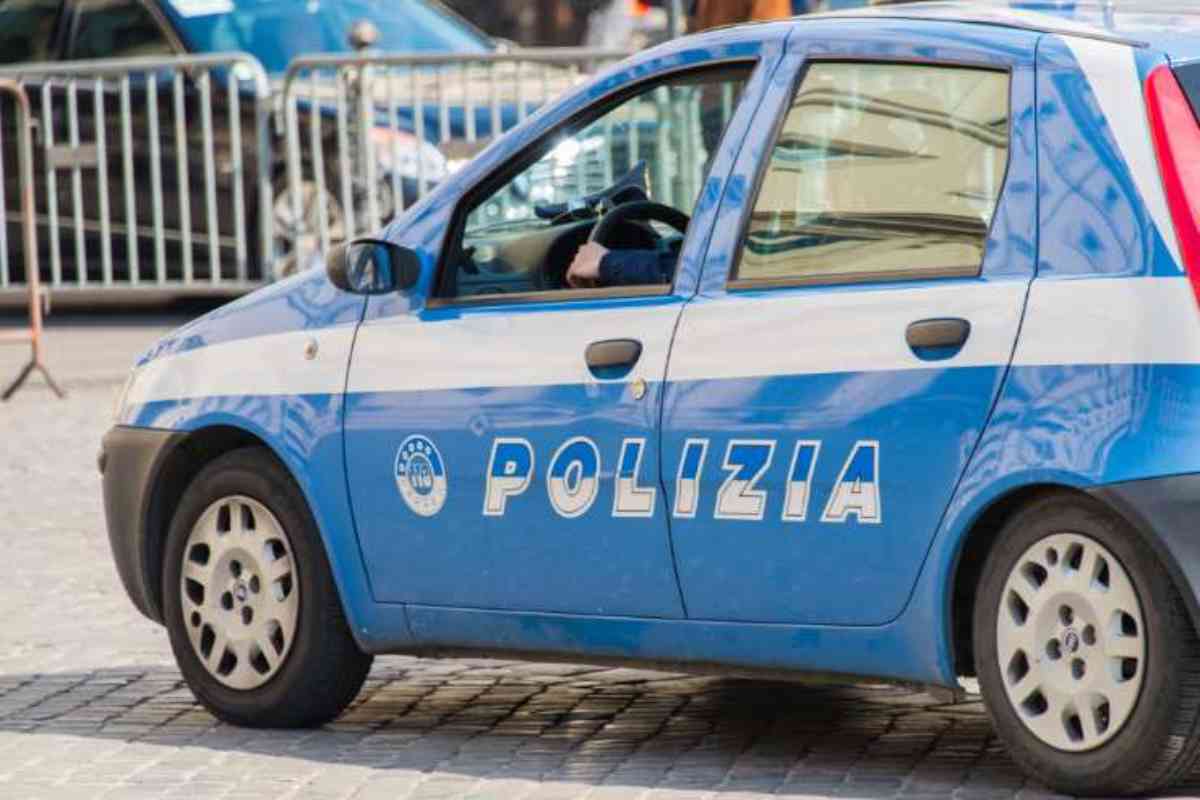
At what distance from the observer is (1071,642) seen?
20.1ft

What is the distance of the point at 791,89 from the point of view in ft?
22.0

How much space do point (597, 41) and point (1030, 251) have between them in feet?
61.4

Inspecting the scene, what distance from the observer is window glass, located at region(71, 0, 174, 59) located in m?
18.4

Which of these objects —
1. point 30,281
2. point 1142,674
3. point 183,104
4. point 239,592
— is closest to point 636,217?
point 239,592

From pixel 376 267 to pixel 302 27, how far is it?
1159cm

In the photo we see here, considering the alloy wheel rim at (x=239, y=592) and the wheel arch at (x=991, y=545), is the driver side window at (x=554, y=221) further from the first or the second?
the wheel arch at (x=991, y=545)

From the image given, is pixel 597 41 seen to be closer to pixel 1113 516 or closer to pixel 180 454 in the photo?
pixel 180 454

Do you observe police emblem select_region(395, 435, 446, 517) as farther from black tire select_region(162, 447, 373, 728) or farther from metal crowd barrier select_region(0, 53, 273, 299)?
metal crowd barrier select_region(0, 53, 273, 299)

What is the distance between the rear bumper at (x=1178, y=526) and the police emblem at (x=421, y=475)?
171 centimetres

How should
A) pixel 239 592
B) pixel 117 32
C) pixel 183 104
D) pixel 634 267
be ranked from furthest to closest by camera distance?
pixel 117 32
pixel 183 104
pixel 239 592
pixel 634 267

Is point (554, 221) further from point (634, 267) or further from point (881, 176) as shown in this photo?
point (881, 176)

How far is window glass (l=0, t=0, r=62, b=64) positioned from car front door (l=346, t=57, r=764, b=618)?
1159 centimetres

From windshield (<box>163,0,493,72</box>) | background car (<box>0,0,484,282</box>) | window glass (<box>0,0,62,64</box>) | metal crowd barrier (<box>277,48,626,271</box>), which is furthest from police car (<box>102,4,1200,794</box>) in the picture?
window glass (<box>0,0,62,64</box>)

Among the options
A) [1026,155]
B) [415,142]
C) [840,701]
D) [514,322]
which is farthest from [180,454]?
[415,142]
